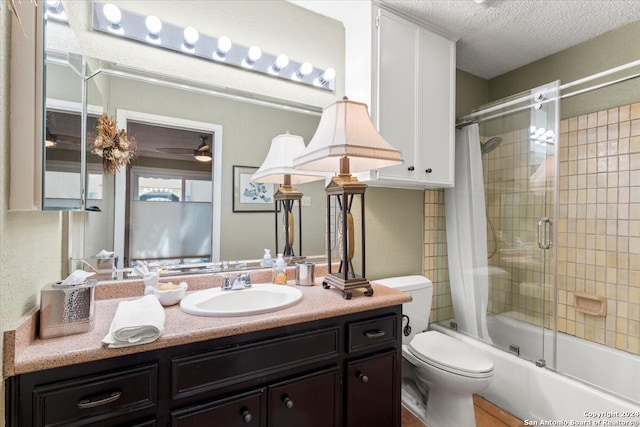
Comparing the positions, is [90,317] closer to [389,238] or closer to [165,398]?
[165,398]

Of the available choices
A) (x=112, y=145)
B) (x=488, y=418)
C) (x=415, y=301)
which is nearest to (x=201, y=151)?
(x=112, y=145)

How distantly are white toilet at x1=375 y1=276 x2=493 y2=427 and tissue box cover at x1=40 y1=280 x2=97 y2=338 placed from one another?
155 centimetres

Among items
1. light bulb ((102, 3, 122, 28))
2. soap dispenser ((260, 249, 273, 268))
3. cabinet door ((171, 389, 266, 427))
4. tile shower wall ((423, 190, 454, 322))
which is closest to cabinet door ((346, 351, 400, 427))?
cabinet door ((171, 389, 266, 427))

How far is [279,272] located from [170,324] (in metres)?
0.62

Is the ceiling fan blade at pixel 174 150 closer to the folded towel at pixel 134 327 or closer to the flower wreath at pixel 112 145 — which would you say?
the flower wreath at pixel 112 145

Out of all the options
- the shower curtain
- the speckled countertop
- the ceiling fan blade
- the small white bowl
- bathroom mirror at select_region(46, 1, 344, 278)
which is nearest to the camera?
the speckled countertop

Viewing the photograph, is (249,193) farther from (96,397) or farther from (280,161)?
(96,397)

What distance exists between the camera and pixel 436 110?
6.54ft

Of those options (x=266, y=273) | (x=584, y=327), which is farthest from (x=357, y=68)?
(x=584, y=327)

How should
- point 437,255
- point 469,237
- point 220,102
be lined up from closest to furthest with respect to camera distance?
point 220,102
point 469,237
point 437,255

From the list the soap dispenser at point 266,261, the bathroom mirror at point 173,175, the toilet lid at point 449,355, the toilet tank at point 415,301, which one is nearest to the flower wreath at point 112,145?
the bathroom mirror at point 173,175

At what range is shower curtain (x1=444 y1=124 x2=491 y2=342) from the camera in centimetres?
221

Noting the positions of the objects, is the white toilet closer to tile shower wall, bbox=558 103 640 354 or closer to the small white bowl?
tile shower wall, bbox=558 103 640 354

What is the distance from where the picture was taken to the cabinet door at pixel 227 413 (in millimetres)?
960
